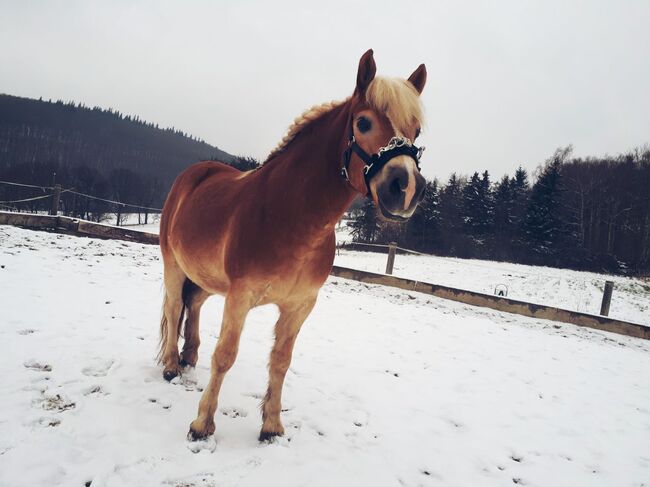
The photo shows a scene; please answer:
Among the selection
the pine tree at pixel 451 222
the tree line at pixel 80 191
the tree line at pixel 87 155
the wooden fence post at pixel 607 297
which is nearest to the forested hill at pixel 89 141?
the tree line at pixel 87 155

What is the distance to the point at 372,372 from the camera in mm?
3945

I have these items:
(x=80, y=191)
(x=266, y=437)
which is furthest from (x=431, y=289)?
(x=80, y=191)

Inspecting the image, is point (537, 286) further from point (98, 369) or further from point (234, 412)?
point (98, 369)

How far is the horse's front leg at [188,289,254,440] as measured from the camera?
87.5 inches

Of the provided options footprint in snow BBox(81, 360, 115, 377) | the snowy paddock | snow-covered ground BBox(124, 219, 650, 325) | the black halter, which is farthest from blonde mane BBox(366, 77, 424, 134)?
snow-covered ground BBox(124, 219, 650, 325)

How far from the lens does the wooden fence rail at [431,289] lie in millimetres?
7594

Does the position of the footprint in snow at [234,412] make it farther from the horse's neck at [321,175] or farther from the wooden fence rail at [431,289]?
the wooden fence rail at [431,289]

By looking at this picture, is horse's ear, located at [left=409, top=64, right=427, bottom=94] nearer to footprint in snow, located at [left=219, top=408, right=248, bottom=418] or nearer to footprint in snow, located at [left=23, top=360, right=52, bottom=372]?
footprint in snow, located at [left=219, top=408, right=248, bottom=418]

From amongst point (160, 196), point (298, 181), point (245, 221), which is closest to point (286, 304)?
point (245, 221)

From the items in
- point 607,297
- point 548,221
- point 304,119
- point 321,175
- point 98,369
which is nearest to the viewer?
point 321,175

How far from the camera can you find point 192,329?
3400mm

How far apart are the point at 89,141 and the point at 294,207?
128m

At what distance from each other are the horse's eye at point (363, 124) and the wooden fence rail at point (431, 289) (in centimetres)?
775

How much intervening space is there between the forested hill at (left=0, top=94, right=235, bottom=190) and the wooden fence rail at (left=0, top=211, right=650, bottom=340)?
198ft
